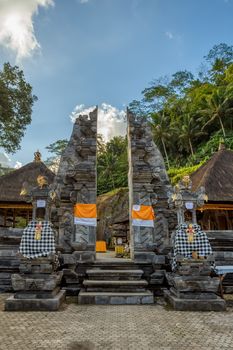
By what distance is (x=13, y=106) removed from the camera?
763 inches

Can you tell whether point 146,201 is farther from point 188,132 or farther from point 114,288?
point 188,132

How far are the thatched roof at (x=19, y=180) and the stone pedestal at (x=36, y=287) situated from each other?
9.02 meters

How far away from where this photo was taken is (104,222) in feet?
78.9

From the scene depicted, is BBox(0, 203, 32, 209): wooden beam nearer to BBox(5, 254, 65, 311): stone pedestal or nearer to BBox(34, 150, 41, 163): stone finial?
BBox(34, 150, 41, 163): stone finial

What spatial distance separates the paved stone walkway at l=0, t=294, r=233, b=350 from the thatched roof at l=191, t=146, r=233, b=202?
7.27 m

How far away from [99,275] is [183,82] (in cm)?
4221

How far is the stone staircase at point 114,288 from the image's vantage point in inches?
240

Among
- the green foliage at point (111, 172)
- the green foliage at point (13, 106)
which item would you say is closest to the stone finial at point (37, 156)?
the green foliage at point (13, 106)

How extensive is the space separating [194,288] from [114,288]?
2.00 meters

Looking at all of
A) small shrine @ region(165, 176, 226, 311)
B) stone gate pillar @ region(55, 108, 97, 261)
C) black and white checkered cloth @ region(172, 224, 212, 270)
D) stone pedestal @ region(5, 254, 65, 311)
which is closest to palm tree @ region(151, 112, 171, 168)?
stone gate pillar @ region(55, 108, 97, 261)

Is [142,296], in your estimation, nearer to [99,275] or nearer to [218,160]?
[99,275]

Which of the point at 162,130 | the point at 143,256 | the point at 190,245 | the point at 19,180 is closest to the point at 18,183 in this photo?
the point at 19,180

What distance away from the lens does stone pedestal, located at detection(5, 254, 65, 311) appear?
5.41 m

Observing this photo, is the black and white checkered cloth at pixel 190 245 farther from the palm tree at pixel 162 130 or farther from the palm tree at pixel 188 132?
the palm tree at pixel 162 130
